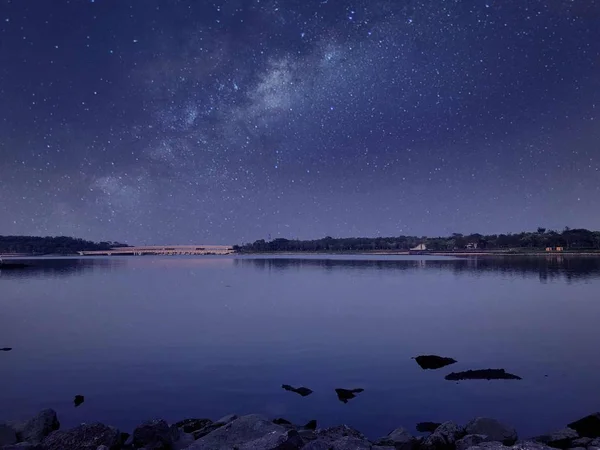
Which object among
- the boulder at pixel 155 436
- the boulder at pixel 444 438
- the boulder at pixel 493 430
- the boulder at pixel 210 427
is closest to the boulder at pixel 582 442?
the boulder at pixel 493 430

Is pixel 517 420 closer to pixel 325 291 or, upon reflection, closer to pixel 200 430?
pixel 200 430

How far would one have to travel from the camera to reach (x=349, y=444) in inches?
447

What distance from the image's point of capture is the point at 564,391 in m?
18.9

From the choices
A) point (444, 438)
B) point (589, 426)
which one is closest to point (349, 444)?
point (444, 438)

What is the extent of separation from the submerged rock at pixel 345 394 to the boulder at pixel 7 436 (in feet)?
34.5

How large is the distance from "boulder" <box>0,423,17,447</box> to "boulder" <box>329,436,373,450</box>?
8.28 meters

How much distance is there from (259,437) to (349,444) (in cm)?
244

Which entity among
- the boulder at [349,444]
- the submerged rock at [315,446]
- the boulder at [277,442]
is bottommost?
the boulder at [349,444]

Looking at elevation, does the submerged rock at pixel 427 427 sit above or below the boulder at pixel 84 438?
below

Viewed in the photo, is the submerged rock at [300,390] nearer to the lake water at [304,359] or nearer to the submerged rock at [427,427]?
the lake water at [304,359]

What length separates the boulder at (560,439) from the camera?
12.5 metres

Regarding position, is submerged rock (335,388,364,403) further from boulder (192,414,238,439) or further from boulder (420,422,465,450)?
boulder (420,422,465,450)

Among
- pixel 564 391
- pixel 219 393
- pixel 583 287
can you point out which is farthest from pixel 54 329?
pixel 583 287

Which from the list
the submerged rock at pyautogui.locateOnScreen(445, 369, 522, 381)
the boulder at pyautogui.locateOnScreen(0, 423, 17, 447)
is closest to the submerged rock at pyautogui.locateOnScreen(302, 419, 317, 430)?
the boulder at pyautogui.locateOnScreen(0, 423, 17, 447)
